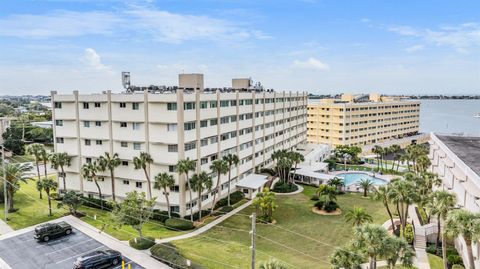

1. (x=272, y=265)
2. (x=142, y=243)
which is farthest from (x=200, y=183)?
(x=272, y=265)

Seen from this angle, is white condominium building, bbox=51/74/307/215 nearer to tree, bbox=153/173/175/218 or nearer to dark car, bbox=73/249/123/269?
tree, bbox=153/173/175/218

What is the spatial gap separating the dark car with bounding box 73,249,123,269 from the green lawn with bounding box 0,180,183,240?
268 inches

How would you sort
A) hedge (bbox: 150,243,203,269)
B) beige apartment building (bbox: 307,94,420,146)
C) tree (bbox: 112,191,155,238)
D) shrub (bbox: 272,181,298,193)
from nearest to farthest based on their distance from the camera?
hedge (bbox: 150,243,203,269)
tree (bbox: 112,191,155,238)
shrub (bbox: 272,181,298,193)
beige apartment building (bbox: 307,94,420,146)

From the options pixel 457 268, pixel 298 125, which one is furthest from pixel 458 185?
pixel 298 125

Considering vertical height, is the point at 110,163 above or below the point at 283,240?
above

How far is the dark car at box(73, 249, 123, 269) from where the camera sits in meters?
31.7

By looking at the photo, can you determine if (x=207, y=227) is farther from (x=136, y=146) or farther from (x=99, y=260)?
(x=99, y=260)

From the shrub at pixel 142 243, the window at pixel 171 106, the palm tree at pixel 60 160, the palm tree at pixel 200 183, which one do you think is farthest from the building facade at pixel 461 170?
the palm tree at pixel 60 160

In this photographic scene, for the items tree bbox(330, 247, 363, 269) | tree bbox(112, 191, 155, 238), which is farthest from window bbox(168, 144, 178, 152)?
tree bbox(330, 247, 363, 269)

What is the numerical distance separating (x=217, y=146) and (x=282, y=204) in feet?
48.4

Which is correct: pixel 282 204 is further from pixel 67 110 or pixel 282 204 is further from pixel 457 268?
pixel 67 110

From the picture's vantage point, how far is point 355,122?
408ft

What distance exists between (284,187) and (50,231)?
131ft

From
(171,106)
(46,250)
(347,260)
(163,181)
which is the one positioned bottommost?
(46,250)
